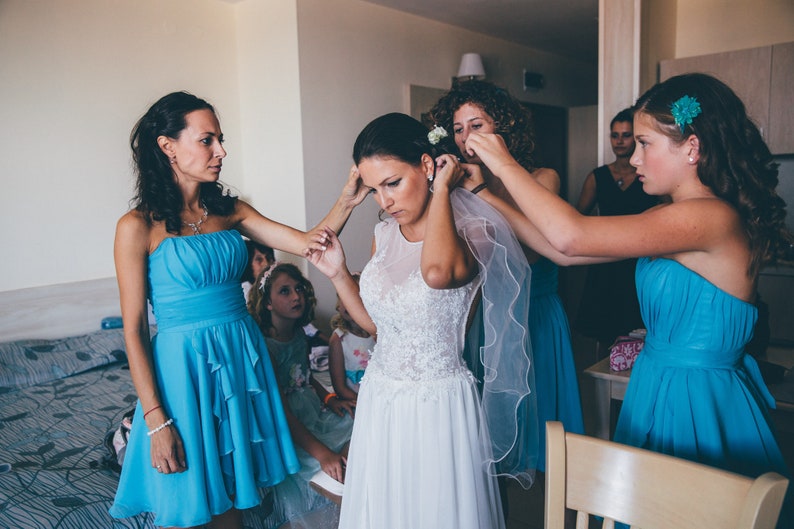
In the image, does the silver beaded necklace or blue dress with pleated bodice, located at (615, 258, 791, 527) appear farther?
the silver beaded necklace

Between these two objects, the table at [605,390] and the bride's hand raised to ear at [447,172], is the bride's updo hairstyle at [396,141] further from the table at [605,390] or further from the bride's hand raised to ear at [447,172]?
the table at [605,390]

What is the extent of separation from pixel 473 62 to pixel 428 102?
597mm

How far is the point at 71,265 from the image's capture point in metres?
3.82

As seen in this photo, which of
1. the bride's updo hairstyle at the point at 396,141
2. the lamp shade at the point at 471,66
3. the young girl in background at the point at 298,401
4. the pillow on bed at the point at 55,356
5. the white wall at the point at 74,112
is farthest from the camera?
A: the lamp shade at the point at 471,66

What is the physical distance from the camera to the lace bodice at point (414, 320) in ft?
4.99

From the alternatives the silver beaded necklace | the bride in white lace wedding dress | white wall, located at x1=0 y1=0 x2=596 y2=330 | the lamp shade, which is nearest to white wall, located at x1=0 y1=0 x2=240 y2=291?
white wall, located at x1=0 y1=0 x2=596 y2=330

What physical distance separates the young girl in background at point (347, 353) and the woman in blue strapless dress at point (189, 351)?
2.79 feet

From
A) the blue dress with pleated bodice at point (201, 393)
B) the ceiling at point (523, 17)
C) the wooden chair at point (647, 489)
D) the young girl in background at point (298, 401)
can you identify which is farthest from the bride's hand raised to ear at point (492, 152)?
the ceiling at point (523, 17)

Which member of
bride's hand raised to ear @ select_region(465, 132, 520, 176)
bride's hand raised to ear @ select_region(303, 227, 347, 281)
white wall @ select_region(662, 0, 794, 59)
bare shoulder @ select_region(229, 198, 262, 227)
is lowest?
bride's hand raised to ear @ select_region(303, 227, 347, 281)

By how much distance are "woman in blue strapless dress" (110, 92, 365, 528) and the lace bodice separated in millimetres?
306

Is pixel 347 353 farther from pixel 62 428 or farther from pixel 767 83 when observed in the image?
pixel 767 83

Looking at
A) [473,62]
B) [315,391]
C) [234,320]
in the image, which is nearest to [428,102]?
[473,62]

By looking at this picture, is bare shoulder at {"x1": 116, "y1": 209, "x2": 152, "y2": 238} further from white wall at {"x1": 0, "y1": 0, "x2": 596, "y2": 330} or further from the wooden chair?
white wall at {"x1": 0, "y1": 0, "x2": 596, "y2": 330}

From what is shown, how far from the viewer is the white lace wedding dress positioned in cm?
146
